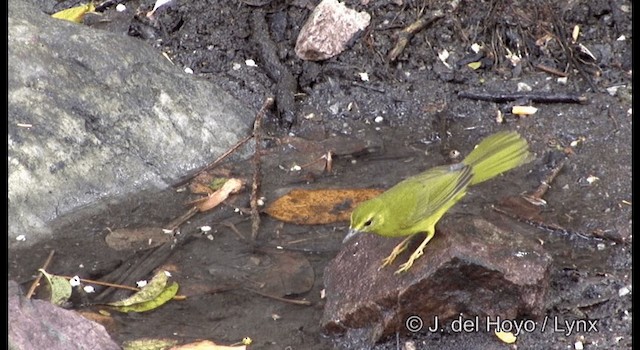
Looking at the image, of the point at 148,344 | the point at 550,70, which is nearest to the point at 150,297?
the point at 148,344

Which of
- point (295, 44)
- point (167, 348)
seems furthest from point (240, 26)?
point (167, 348)

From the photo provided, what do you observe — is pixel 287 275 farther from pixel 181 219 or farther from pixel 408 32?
pixel 408 32

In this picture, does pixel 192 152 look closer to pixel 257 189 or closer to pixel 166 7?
pixel 257 189

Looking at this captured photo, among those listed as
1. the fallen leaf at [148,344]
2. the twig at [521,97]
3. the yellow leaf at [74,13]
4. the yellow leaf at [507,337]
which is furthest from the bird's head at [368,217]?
the yellow leaf at [74,13]

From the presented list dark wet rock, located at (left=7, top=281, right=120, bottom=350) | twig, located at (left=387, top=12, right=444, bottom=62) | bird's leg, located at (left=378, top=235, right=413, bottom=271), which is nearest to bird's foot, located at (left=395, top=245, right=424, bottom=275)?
bird's leg, located at (left=378, top=235, right=413, bottom=271)

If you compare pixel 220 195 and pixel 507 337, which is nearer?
pixel 507 337

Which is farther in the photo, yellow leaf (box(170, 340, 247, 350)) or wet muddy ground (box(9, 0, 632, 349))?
wet muddy ground (box(9, 0, 632, 349))

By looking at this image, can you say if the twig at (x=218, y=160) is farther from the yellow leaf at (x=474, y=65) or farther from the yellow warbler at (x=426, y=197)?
the yellow leaf at (x=474, y=65)

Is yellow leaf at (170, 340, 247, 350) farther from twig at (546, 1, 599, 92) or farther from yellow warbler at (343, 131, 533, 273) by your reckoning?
twig at (546, 1, 599, 92)
